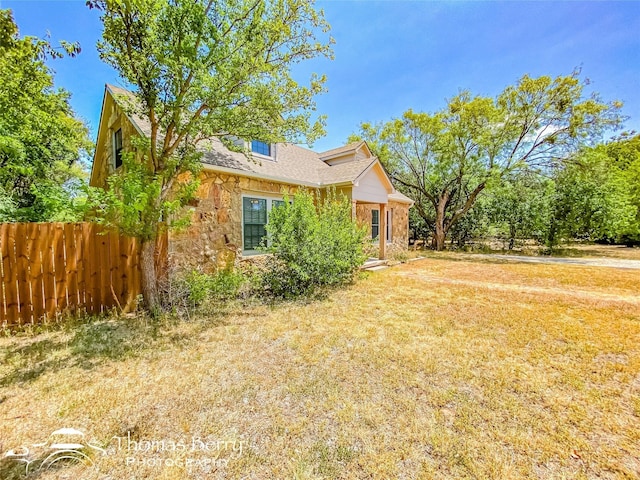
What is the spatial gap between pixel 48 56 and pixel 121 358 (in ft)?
18.5

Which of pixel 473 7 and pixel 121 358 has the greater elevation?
pixel 473 7

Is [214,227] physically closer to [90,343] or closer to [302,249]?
[302,249]

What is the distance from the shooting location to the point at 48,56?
16.2ft

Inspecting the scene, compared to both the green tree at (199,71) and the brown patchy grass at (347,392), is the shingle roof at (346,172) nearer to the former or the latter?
the green tree at (199,71)

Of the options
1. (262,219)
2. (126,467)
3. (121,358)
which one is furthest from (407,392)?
(262,219)

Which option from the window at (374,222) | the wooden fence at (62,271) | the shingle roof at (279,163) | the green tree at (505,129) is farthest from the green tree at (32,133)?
the green tree at (505,129)

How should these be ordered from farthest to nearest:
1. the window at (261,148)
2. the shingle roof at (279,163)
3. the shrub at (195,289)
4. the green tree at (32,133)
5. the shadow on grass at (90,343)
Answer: the window at (261,148), the shingle roof at (279,163), the shrub at (195,289), the green tree at (32,133), the shadow on grass at (90,343)

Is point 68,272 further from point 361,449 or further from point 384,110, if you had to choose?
point 384,110

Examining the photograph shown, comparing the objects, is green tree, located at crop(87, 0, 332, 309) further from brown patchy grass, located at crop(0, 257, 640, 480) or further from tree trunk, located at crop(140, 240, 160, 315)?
brown patchy grass, located at crop(0, 257, 640, 480)

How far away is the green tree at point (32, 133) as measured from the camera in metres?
4.89

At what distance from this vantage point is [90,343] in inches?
170

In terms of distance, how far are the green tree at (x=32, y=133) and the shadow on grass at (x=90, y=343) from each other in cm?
210

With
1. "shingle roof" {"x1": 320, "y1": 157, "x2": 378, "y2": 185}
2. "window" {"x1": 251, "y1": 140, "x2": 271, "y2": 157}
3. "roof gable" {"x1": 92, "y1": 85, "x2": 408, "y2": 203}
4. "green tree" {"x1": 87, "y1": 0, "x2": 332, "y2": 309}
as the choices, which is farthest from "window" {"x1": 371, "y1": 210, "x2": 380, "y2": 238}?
"green tree" {"x1": 87, "y1": 0, "x2": 332, "y2": 309}

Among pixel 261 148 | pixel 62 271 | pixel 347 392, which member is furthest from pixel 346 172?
pixel 347 392
